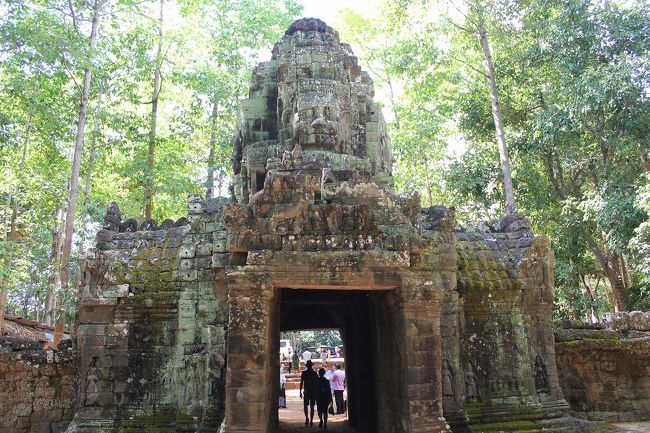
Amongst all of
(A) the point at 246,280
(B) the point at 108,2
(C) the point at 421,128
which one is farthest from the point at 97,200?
(A) the point at 246,280

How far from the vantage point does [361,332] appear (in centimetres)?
1048

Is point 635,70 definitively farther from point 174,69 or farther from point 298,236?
point 174,69

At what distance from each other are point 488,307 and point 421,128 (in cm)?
1262

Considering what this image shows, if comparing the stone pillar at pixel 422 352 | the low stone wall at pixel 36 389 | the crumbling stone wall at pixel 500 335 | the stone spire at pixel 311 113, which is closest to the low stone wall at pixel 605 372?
the crumbling stone wall at pixel 500 335

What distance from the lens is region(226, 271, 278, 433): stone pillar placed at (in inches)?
239

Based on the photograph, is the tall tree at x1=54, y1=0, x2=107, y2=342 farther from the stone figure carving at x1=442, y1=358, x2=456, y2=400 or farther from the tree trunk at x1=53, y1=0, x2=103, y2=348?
the stone figure carving at x1=442, y1=358, x2=456, y2=400

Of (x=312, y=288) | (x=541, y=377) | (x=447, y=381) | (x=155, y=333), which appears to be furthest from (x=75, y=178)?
(x=541, y=377)

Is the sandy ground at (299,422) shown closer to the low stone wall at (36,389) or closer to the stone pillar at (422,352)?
the low stone wall at (36,389)

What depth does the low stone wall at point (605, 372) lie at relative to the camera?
9312 mm

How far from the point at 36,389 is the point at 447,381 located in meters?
6.26

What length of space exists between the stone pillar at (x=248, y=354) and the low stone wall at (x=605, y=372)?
5539mm

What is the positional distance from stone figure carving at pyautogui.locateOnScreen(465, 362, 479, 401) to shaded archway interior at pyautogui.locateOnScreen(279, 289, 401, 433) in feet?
4.25

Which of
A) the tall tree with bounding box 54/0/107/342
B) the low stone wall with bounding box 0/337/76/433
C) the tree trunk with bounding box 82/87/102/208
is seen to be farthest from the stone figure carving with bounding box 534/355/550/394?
the tree trunk with bounding box 82/87/102/208

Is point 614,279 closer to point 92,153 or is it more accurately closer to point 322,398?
point 322,398
